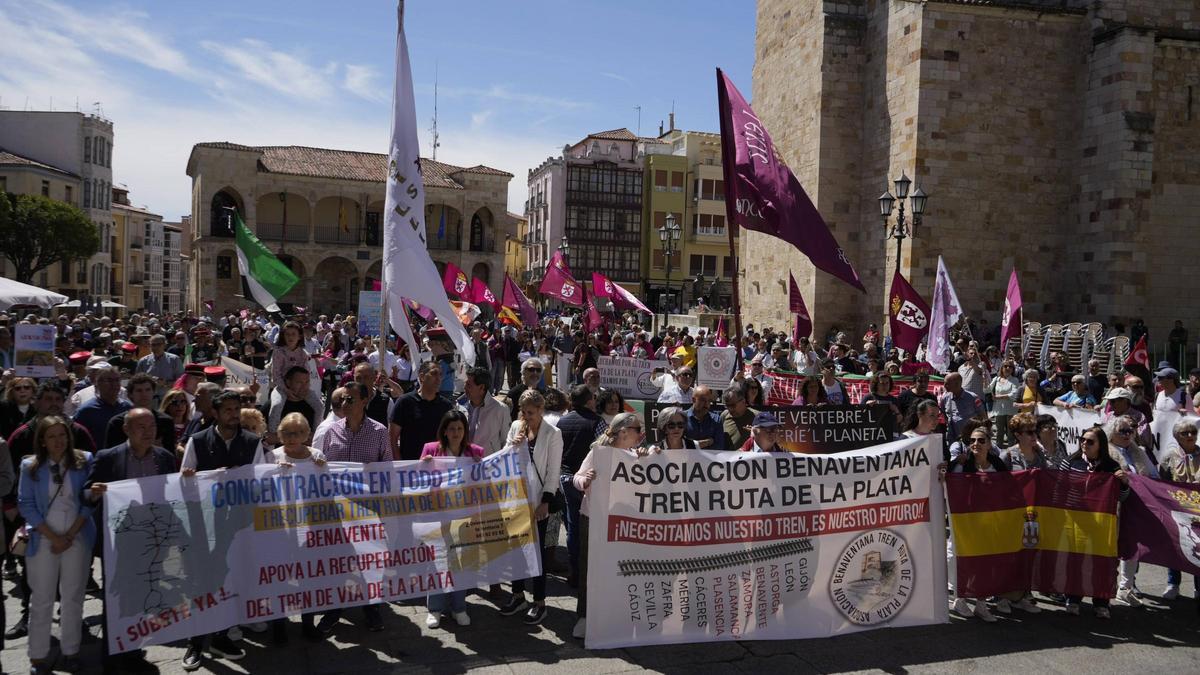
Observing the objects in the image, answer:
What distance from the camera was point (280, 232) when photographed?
56375mm

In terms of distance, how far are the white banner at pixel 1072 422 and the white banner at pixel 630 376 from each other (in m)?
6.11

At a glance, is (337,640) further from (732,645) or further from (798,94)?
(798,94)

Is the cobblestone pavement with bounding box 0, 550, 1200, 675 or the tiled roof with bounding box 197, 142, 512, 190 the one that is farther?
the tiled roof with bounding box 197, 142, 512, 190

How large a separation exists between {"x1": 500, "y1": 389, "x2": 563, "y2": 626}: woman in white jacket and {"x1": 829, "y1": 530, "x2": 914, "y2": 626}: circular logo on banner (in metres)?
2.01

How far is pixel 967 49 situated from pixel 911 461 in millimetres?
19267

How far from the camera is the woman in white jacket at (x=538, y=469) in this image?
6.34 m

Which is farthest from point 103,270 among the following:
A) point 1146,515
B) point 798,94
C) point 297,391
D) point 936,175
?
point 1146,515

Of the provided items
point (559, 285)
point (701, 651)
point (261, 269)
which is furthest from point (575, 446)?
point (559, 285)

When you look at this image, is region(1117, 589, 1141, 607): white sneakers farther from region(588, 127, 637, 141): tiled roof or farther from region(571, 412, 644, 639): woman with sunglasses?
region(588, 127, 637, 141): tiled roof

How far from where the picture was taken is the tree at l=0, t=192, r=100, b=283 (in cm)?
4994

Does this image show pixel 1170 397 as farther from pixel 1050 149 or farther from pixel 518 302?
pixel 1050 149

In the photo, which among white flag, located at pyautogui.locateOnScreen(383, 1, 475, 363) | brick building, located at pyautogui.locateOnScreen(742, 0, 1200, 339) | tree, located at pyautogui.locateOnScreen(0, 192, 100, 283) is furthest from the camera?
tree, located at pyautogui.locateOnScreen(0, 192, 100, 283)

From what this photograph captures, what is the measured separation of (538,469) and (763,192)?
3.84 m

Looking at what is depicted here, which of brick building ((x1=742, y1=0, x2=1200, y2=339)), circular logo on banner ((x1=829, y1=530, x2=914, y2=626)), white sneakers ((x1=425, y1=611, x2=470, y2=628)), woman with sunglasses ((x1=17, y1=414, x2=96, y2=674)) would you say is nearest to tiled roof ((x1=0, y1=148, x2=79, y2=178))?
brick building ((x1=742, y1=0, x2=1200, y2=339))
